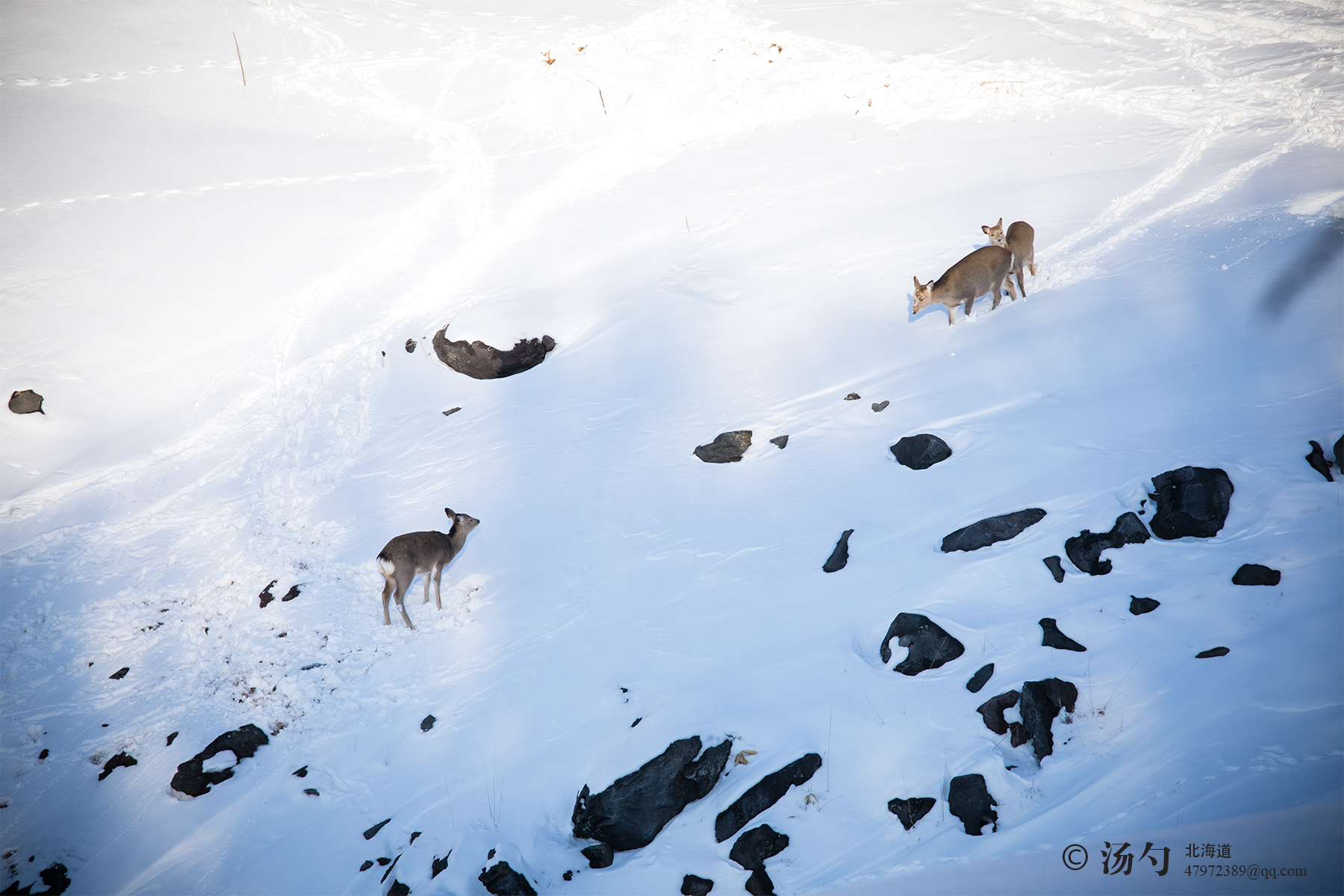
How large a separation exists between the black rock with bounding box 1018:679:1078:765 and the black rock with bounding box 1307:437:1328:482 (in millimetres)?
3921

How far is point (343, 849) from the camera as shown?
6828 millimetres

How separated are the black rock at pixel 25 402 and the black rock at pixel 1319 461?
20927 millimetres

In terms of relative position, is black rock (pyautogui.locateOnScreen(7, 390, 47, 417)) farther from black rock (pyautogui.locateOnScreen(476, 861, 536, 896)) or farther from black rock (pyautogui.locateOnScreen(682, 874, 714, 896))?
black rock (pyautogui.locateOnScreen(682, 874, 714, 896))

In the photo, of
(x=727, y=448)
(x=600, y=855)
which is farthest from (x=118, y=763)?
(x=727, y=448)

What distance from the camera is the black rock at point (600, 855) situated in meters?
6.29

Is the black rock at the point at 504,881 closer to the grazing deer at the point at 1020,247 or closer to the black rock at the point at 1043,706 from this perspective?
the black rock at the point at 1043,706

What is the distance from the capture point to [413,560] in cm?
945

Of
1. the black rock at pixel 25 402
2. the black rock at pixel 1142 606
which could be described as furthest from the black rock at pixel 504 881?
the black rock at pixel 25 402

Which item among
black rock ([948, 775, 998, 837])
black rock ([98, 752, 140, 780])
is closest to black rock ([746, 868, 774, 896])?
black rock ([948, 775, 998, 837])

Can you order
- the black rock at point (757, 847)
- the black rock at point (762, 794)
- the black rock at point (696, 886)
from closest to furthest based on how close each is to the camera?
the black rock at point (696, 886) < the black rock at point (757, 847) < the black rock at point (762, 794)

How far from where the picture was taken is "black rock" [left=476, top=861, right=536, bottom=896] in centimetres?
609

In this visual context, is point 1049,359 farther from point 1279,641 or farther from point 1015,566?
point 1279,641

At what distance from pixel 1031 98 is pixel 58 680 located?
24616mm

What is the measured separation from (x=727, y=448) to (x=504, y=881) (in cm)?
641
